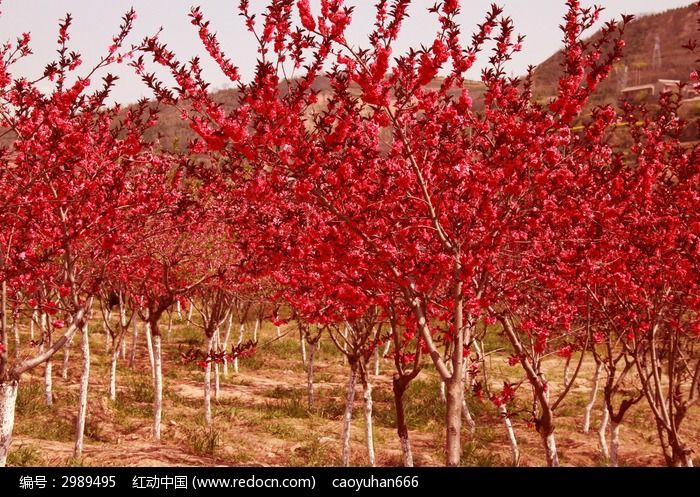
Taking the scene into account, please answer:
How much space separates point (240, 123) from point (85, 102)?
266cm

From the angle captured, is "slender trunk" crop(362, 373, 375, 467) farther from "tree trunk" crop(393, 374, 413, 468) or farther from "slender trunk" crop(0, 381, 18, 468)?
"slender trunk" crop(0, 381, 18, 468)

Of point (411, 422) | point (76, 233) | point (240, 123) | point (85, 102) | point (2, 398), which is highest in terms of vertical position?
point (85, 102)

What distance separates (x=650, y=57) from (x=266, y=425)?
337 ft

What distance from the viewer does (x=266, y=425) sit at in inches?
584

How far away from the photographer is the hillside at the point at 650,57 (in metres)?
85.2

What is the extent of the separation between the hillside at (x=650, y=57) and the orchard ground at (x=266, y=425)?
67561 millimetres

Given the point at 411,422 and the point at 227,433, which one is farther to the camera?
the point at 411,422

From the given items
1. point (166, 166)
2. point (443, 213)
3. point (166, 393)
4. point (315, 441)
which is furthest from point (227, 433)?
point (443, 213)

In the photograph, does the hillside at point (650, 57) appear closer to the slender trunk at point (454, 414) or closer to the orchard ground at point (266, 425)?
the orchard ground at point (266, 425)

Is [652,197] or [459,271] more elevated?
[652,197]

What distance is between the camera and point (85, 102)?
306 inches

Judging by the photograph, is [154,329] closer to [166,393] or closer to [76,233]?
[166,393]

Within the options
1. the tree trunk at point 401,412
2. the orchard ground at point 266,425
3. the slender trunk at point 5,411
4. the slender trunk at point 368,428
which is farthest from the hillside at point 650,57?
the slender trunk at point 5,411

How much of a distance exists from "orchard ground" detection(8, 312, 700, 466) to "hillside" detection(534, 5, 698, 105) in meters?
67.6
